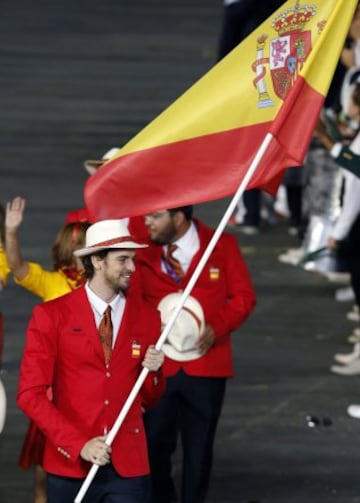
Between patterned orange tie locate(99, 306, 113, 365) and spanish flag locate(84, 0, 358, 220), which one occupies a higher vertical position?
spanish flag locate(84, 0, 358, 220)

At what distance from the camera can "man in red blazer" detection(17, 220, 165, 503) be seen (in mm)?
9148

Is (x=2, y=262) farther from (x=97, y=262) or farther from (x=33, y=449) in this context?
(x=97, y=262)

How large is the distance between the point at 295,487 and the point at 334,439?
99 centimetres

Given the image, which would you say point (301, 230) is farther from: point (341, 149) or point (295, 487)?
point (295, 487)

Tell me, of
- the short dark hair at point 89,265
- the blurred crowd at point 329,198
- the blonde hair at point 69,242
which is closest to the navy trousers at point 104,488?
the short dark hair at point 89,265

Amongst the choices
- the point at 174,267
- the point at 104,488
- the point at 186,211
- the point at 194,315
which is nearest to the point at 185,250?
the point at 174,267

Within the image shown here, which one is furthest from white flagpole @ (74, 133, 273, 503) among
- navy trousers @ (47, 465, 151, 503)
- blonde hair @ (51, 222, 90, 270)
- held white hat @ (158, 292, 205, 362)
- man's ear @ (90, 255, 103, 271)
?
blonde hair @ (51, 222, 90, 270)

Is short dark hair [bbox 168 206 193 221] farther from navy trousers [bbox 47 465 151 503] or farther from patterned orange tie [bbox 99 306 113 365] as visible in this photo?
navy trousers [bbox 47 465 151 503]

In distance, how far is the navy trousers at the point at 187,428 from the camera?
1080 cm

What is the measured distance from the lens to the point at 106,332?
30.5ft

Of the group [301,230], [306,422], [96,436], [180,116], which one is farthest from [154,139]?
[301,230]

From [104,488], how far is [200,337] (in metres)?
1.71

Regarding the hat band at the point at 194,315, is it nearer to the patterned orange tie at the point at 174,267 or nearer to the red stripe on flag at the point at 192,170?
the patterned orange tie at the point at 174,267

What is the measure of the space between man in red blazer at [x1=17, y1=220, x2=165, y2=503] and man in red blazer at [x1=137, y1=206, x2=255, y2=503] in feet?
4.66
